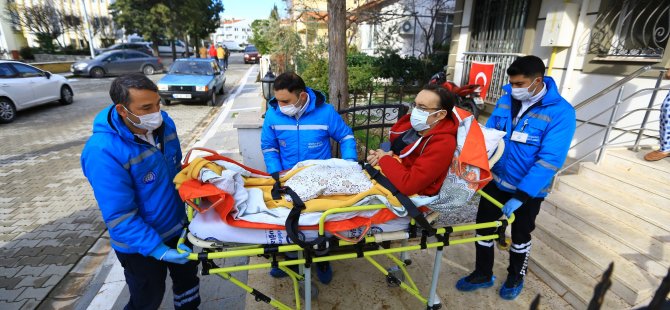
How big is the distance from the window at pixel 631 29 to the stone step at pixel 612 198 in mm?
2055

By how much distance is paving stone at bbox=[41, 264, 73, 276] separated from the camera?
3209 millimetres

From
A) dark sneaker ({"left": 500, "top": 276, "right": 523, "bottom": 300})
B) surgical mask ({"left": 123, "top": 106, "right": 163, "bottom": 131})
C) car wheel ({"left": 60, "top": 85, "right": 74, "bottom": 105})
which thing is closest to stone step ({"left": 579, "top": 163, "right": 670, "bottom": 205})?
dark sneaker ({"left": 500, "top": 276, "right": 523, "bottom": 300})

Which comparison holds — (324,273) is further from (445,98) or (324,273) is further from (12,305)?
(12,305)

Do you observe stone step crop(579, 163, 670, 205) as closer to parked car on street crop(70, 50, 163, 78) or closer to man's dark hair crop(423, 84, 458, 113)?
man's dark hair crop(423, 84, 458, 113)

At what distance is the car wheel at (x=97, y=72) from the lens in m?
17.5

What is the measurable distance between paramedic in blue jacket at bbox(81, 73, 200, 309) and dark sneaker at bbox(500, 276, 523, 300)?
8.39 ft

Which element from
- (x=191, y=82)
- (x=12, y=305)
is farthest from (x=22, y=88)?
(x=12, y=305)

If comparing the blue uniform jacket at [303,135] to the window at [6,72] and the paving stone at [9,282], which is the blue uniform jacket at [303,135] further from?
the window at [6,72]

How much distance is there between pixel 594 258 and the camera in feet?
9.73


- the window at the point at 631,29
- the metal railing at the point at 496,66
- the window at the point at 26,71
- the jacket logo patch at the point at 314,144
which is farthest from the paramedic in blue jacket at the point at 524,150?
the window at the point at 26,71

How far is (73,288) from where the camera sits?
3.04 meters

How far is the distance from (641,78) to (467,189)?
428 centimetres

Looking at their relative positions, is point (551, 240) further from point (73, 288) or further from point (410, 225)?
point (73, 288)

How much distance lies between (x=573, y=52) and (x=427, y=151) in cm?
488
